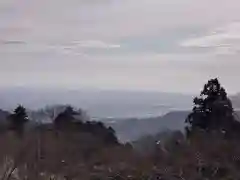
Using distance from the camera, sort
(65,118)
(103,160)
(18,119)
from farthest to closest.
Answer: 1. (65,118)
2. (18,119)
3. (103,160)

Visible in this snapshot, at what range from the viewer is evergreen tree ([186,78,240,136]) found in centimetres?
896

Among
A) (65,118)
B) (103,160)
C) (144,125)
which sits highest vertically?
(65,118)

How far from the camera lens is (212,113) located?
9.04 metres

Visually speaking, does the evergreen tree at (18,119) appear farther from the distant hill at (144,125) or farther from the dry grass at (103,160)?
the distant hill at (144,125)

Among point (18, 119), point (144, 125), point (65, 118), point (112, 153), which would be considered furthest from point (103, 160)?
point (18, 119)

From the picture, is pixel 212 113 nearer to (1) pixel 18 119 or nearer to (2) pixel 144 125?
(2) pixel 144 125

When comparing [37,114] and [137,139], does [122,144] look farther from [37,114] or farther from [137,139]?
[37,114]

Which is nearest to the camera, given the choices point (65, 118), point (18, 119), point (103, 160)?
point (103, 160)

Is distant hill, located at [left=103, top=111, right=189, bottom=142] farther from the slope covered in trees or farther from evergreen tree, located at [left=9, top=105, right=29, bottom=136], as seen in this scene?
evergreen tree, located at [left=9, top=105, right=29, bottom=136]

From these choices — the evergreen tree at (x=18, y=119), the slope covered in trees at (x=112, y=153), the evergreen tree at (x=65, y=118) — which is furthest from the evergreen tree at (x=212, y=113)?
the evergreen tree at (x=18, y=119)

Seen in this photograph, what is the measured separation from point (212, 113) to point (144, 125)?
3.13ft

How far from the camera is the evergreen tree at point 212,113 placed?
896cm

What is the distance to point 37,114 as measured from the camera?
8961 millimetres

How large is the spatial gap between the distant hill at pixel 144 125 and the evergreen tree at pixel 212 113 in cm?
14
